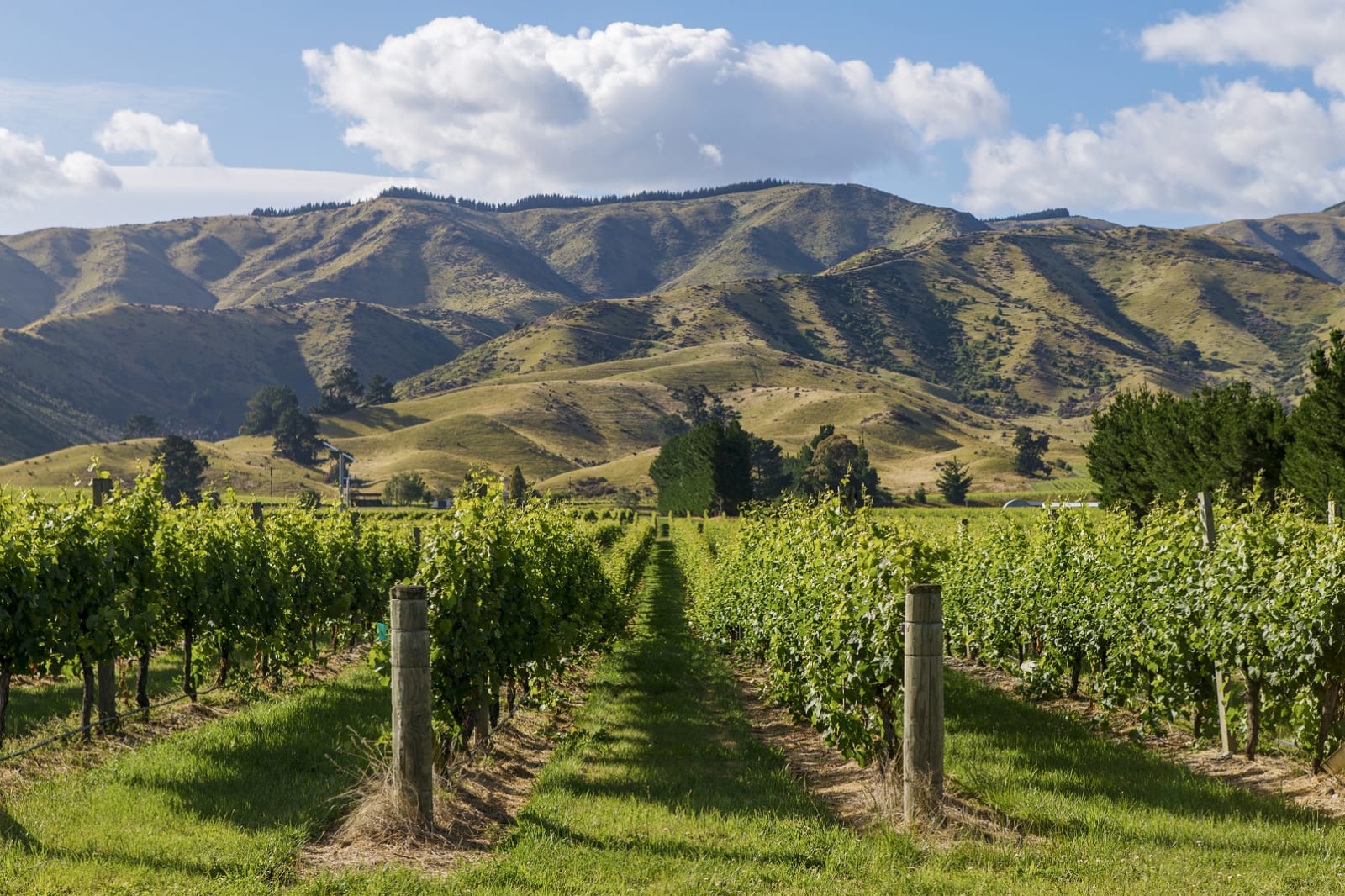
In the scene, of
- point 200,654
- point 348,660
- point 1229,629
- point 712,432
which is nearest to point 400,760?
point 1229,629

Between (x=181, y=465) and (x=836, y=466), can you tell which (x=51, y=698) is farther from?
(x=181, y=465)

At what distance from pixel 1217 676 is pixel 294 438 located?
148 metres

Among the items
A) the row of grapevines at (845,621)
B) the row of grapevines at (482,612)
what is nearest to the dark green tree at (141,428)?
the row of grapevines at (482,612)

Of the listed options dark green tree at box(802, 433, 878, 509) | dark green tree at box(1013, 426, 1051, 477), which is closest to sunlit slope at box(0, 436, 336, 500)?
dark green tree at box(802, 433, 878, 509)

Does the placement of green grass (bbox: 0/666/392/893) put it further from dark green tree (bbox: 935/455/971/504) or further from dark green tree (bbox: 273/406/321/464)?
dark green tree (bbox: 273/406/321/464)

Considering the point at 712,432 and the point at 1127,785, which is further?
the point at 712,432

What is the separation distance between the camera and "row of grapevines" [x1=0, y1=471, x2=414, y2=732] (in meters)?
8.78

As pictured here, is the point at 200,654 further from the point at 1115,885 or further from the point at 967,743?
the point at 1115,885

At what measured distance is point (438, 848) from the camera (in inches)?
248

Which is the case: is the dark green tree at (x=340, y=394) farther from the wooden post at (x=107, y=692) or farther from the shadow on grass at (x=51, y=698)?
the wooden post at (x=107, y=692)

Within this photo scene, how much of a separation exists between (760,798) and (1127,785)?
2759 millimetres

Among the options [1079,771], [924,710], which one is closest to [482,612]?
[924,710]

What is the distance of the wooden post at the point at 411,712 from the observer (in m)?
6.45

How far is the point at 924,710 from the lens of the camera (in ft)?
20.9
